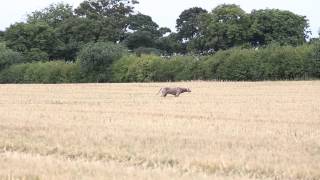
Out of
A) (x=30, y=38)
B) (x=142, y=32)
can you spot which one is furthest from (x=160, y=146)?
(x=142, y=32)

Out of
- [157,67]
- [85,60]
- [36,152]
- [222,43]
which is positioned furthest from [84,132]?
[222,43]

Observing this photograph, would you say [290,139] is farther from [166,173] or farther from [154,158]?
[166,173]

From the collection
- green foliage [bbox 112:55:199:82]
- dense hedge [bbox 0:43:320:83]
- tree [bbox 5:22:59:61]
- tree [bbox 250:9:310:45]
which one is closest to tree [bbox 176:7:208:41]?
tree [bbox 250:9:310:45]

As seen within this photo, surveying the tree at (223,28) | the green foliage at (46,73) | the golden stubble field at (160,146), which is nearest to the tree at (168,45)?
the tree at (223,28)

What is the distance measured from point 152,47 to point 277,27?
26.0 m

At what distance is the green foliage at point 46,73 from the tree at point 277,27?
87.4 feet

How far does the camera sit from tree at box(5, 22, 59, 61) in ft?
301

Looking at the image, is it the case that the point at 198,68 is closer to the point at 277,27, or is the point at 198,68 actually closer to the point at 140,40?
the point at 277,27

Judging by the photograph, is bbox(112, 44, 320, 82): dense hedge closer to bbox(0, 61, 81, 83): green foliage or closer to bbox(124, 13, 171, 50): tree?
bbox(0, 61, 81, 83): green foliage

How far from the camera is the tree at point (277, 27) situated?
8400 cm

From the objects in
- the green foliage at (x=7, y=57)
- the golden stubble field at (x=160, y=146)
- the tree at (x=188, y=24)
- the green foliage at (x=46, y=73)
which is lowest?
the golden stubble field at (x=160, y=146)

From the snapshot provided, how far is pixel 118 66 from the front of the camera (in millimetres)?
70938

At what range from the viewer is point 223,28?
8506 cm

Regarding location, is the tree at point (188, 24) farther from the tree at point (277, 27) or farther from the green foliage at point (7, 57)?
the green foliage at point (7, 57)
